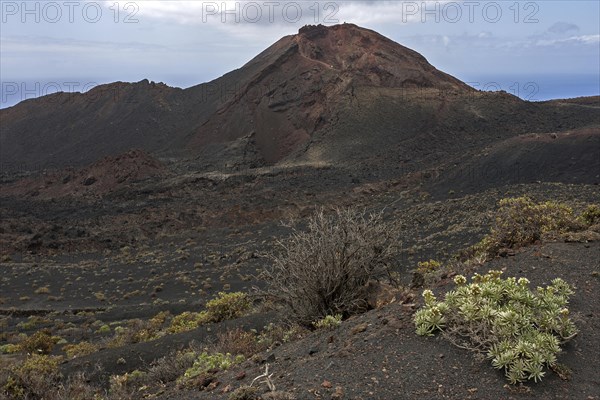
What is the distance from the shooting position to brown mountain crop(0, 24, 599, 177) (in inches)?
1560

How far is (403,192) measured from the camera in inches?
1118

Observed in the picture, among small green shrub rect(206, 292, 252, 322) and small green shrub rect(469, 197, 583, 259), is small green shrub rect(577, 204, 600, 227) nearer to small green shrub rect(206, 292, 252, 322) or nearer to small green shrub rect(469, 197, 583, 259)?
small green shrub rect(469, 197, 583, 259)

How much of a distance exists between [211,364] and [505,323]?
10.1 ft

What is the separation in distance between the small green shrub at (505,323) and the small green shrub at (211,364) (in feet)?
6.82

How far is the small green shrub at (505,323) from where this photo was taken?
3848 mm

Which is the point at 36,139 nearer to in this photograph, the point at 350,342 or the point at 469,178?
the point at 469,178

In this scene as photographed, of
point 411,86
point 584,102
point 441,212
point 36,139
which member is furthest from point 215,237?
point 36,139

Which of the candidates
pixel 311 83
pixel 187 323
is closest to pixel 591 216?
pixel 187 323

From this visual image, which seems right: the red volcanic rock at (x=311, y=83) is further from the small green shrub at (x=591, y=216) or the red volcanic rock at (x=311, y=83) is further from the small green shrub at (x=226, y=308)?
the small green shrub at (x=591, y=216)

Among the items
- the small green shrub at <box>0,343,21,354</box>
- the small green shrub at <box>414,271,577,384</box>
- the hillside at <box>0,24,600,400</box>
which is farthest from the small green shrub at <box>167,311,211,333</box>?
the small green shrub at <box>414,271,577,384</box>

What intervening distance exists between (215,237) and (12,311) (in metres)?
10.4

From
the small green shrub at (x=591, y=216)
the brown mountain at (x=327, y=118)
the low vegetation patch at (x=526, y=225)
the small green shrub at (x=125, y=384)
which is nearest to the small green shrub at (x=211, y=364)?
the small green shrub at (x=125, y=384)

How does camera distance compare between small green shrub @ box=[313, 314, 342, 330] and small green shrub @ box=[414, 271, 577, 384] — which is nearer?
small green shrub @ box=[414, 271, 577, 384]

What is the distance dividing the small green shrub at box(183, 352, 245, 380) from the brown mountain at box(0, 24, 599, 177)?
29907mm
